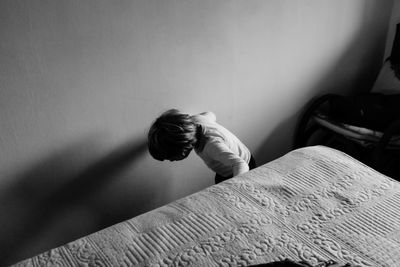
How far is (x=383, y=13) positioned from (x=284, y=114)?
0.99 meters

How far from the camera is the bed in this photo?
2.80ft

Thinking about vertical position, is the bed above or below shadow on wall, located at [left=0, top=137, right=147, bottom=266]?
above

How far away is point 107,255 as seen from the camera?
2.89ft

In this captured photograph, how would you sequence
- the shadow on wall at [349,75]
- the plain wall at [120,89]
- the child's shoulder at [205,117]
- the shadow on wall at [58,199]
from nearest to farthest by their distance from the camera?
the plain wall at [120,89] < the shadow on wall at [58,199] < the child's shoulder at [205,117] < the shadow on wall at [349,75]

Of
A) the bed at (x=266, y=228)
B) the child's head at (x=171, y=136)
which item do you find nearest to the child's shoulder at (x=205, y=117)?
the child's head at (x=171, y=136)

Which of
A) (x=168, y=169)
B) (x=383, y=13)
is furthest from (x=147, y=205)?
(x=383, y=13)

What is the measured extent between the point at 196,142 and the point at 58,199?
25.2 inches

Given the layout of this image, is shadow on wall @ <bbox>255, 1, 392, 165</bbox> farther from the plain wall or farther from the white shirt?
the white shirt

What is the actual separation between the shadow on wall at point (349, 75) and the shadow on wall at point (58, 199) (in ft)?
3.01

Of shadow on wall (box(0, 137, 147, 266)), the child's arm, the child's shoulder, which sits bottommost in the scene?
shadow on wall (box(0, 137, 147, 266))

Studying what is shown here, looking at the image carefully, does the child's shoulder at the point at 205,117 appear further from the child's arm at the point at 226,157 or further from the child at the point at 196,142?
the child's arm at the point at 226,157

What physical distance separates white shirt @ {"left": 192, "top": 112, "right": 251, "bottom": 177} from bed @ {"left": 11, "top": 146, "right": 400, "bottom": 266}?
0.81 feet

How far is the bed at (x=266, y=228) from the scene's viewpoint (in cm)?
85

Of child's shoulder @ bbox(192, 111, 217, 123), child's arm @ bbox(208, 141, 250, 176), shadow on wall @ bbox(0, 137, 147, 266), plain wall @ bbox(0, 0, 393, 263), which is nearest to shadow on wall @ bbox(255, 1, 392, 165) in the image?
plain wall @ bbox(0, 0, 393, 263)
